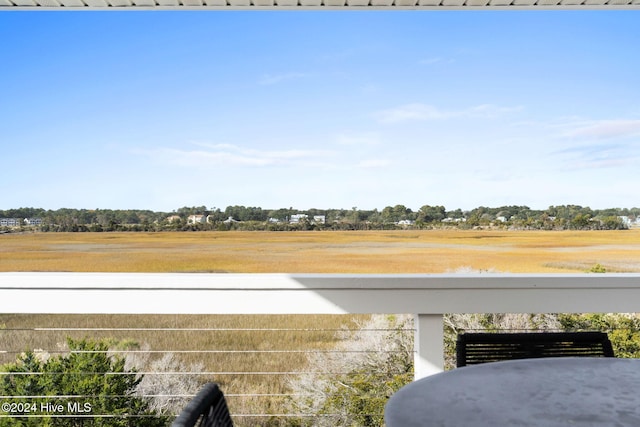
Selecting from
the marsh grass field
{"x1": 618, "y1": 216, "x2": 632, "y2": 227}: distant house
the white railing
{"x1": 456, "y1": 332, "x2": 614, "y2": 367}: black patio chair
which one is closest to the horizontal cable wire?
the white railing

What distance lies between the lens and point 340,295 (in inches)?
78.1

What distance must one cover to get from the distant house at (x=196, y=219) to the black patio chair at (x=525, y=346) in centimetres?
395

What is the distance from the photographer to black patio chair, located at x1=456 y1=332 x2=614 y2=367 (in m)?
1.57

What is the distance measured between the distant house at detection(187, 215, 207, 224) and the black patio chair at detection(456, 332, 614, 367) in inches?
156

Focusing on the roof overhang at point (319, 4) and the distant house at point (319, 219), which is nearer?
the roof overhang at point (319, 4)

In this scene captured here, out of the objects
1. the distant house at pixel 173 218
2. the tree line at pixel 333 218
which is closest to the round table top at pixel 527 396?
the tree line at pixel 333 218

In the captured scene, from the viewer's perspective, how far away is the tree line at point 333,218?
194 inches

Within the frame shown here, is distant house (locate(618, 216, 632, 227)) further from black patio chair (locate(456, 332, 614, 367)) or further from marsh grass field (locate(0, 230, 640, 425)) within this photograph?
black patio chair (locate(456, 332, 614, 367))

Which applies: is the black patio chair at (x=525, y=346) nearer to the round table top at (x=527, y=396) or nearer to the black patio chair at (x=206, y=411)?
the round table top at (x=527, y=396)

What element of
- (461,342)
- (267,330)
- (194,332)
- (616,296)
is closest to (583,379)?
(461,342)

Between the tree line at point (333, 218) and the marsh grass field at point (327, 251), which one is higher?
the tree line at point (333, 218)

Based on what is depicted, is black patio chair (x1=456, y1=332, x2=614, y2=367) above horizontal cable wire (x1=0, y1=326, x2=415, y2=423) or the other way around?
above

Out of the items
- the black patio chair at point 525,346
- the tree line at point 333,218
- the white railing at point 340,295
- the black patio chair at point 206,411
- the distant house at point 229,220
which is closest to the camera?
the black patio chair at point 206,411

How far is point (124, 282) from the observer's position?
205cm
